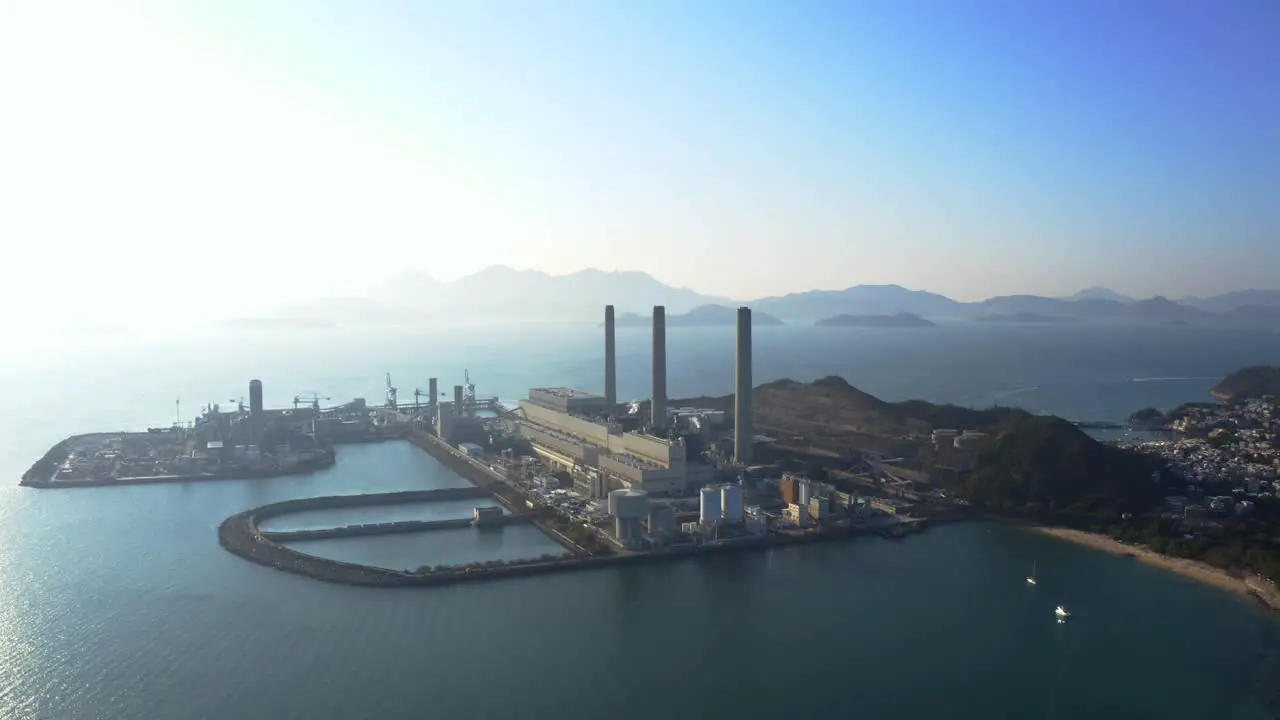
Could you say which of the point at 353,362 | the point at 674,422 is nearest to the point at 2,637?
the point at 674,422

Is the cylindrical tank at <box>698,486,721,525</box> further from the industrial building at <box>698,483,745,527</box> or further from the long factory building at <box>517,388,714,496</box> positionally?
the long factory building at <box>517,388,714,496</box>

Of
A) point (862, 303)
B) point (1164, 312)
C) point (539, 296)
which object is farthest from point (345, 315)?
point (1164, 312)

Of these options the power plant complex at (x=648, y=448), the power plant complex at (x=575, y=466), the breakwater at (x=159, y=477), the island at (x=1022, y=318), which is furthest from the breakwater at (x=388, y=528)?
the island at (x=1022, y=318)

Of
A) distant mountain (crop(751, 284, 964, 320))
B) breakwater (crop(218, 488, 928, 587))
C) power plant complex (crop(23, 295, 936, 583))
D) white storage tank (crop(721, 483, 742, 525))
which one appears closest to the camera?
breakwater (crop(218, 488, 928, 587))

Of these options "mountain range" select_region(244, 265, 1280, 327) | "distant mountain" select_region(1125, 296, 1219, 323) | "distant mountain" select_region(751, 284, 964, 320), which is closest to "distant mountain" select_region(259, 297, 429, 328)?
"mountain range" select_region(244, 265, 1280, 327)

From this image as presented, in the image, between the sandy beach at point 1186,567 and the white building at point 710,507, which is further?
the white building at point 710,507

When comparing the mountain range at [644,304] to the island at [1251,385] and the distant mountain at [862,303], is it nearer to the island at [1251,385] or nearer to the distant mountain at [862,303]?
the distant mountain at [862,303]
